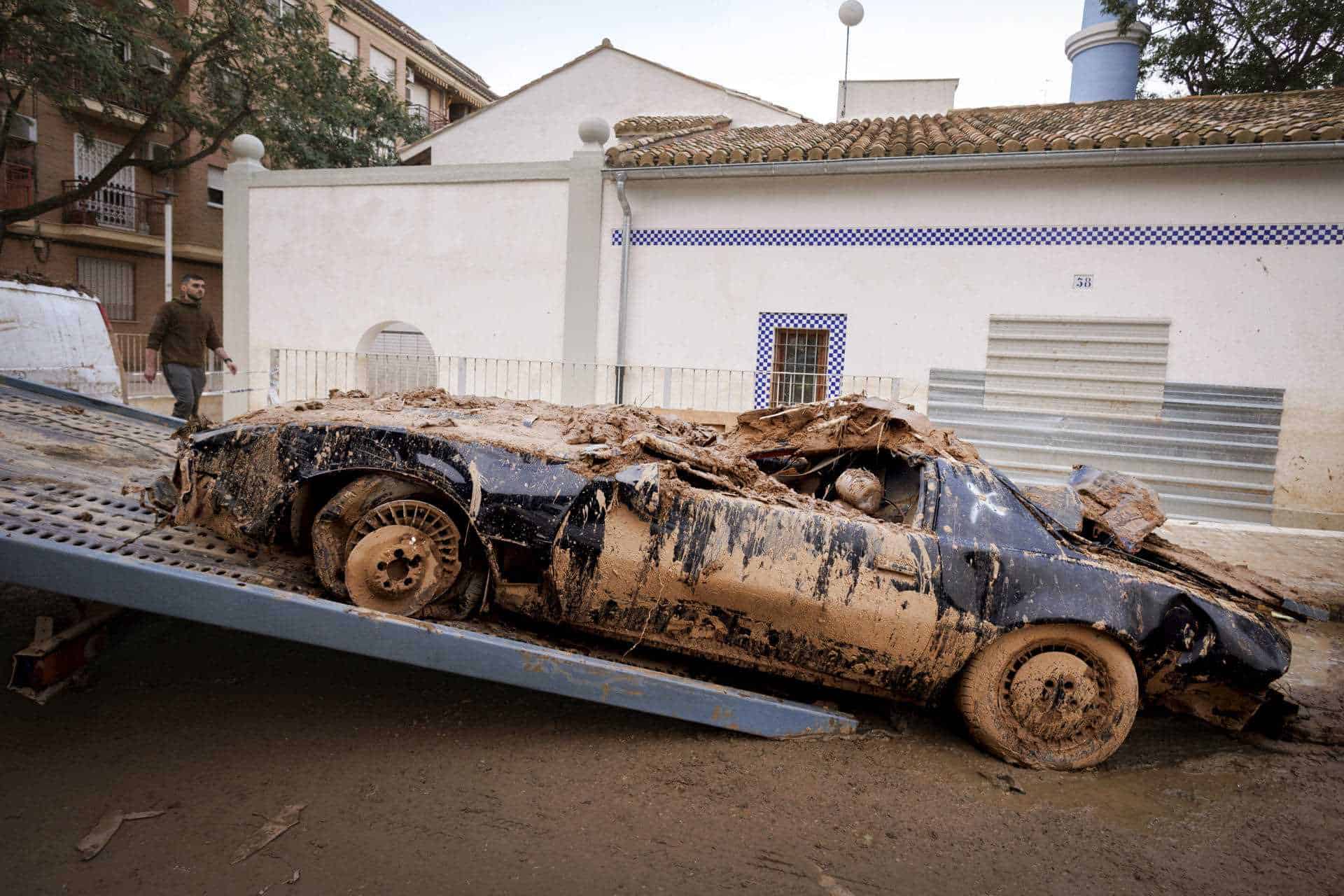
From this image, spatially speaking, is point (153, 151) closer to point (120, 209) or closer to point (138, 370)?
point (120, 209)

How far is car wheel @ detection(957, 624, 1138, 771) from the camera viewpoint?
344 cm

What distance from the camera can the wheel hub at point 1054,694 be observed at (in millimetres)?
3443

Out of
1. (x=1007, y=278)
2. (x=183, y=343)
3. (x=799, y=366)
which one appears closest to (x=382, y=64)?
(x=183, y=343)

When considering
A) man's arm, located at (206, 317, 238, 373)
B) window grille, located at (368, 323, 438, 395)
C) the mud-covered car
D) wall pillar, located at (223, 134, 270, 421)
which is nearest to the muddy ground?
the mud-covered car

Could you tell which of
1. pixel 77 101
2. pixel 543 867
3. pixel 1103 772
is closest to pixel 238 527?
pixel 543 867

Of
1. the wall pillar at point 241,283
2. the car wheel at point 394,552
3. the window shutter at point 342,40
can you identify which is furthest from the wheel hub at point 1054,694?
the window shutter at point 342,40

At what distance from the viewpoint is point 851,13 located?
16.5 meters

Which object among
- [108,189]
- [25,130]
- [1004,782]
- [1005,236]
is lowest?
[1004,782]

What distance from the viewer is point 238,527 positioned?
138 inches

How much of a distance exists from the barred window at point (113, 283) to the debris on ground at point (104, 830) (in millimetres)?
24766

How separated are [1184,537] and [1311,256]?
3.31 meters

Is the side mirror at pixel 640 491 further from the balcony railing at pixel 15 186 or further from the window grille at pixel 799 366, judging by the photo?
the balcony railing at pixel 15 186

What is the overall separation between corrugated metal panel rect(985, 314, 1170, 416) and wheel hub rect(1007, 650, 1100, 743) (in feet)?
20.9

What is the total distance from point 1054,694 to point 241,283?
12248 mm
